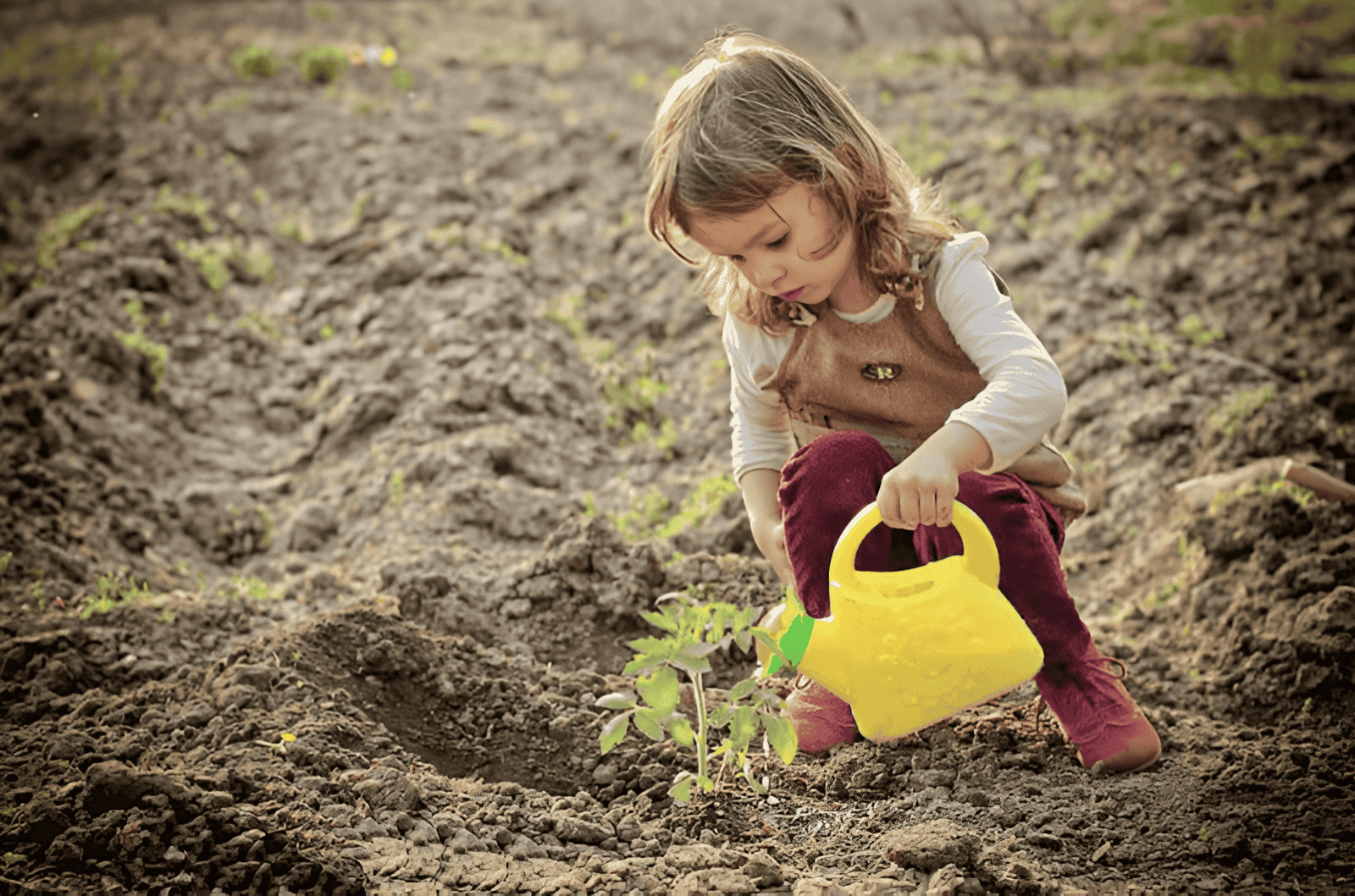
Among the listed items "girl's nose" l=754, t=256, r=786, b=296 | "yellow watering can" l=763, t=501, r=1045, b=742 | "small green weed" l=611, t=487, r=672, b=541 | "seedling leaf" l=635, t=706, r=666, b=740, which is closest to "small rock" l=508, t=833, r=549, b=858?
"seedling leaf" l=635, t=706, r=666, b=740

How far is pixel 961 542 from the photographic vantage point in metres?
1.90

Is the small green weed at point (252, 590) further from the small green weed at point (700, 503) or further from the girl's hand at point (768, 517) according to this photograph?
the girl's hand at point (768, 517)

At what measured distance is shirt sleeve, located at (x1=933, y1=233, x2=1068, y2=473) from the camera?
5.82ft

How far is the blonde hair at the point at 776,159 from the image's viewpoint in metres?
1.81

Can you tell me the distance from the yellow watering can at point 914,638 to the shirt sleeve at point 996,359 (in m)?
0.15

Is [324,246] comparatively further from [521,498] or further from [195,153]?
[521,498]

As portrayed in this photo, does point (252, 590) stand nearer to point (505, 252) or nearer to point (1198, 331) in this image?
point (505, 252)

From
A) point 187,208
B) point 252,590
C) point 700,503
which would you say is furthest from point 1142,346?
point 187,208

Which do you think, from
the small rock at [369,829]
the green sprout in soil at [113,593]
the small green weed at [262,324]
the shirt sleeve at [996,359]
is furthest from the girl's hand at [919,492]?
the small green weed at [262,324]

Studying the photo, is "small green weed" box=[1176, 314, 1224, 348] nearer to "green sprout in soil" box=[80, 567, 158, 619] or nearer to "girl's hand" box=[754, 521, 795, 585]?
"girl's hand" box=[754, 521, 795, 585]

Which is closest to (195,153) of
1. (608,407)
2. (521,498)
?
(608,407)

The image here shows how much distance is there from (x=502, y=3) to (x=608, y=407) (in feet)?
15.2

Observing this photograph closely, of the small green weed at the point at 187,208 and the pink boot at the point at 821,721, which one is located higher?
the pink boot at the point at 821,721

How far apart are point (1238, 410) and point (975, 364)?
1437 mm
